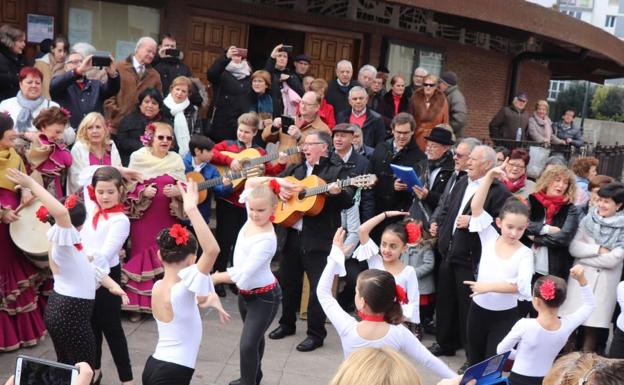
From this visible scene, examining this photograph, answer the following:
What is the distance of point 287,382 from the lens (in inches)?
236

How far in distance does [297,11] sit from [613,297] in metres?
7.71

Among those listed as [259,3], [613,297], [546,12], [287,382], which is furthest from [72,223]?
[546,12]

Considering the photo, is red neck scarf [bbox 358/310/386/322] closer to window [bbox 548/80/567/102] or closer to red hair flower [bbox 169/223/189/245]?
red hair flower [bbox 169/223/189/245]

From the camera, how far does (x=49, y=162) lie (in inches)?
253

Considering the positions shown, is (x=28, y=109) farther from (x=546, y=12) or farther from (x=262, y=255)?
(x=546, y=12)

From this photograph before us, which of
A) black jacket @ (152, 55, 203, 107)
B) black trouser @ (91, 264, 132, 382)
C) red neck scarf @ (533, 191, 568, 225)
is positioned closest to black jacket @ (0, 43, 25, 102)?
black jacket @ (152, 55, 203, 107)

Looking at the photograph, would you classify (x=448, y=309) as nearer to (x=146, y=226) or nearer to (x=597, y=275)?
(x=597, y=275)

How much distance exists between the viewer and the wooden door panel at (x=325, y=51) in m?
13.0

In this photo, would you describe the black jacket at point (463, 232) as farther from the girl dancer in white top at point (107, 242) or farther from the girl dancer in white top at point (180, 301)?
the girl dancer in white top at point (107, 242)

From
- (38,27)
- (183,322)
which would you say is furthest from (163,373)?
(38,27)

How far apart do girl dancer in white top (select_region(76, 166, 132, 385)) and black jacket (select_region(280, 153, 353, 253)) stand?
187cm

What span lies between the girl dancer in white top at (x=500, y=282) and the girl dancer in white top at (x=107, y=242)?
2570 mm

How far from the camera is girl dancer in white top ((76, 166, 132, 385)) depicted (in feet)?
16.6

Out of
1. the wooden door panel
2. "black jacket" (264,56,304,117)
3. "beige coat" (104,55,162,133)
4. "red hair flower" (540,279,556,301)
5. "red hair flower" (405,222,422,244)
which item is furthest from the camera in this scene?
the wooden door panel
